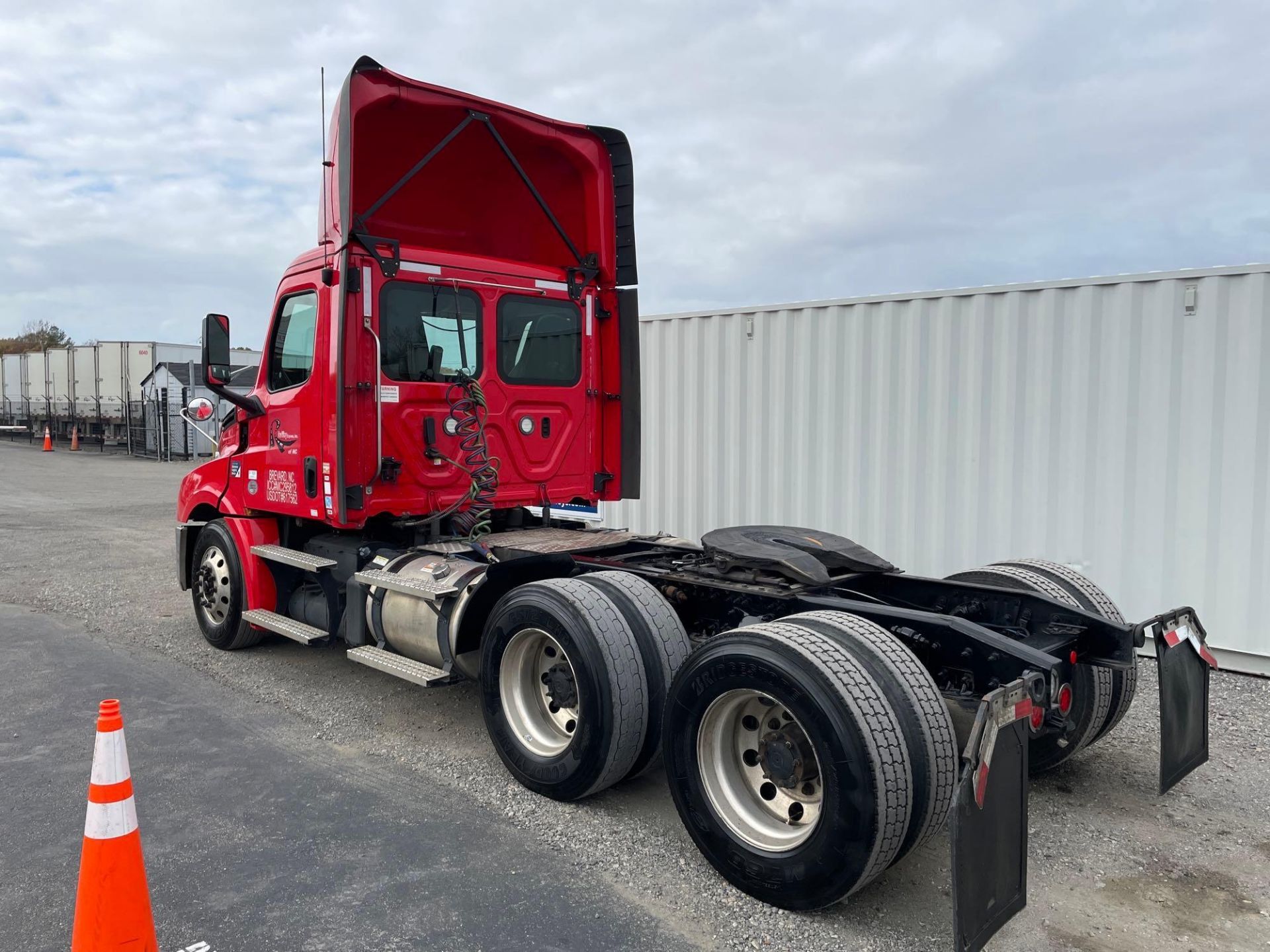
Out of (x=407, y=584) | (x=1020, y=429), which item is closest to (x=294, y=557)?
(x=407, y=584)

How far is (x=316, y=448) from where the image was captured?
18.0 feet

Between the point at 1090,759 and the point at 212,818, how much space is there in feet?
14.0

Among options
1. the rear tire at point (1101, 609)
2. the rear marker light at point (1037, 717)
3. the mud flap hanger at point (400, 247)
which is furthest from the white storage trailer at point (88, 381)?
the rear marker light at point (1037, 717)

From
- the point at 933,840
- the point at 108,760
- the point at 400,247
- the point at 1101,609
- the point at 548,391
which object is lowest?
the point at 933,840

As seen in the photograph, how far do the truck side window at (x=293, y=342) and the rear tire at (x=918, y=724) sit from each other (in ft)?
12.5

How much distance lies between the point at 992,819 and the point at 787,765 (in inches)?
28.2

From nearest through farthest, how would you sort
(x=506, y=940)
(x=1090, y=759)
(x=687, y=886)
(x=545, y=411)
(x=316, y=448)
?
1. (x=506, y=940)
2. (x=687, y=886)
3. (x=1090, y=759)
4. (x=316, y=448)
5. (x=545, y=411)

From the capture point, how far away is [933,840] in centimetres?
382

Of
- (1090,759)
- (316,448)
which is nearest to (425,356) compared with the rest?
(316,448)

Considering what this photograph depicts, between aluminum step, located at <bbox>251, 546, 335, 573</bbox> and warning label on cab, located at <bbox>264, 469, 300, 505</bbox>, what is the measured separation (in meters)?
0.34

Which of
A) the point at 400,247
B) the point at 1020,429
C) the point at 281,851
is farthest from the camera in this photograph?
the point at 1020,429

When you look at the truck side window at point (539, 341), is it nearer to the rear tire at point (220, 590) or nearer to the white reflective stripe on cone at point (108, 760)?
the rear tire at point (220, 590)

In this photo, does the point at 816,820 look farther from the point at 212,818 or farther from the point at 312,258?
the point at 312,258

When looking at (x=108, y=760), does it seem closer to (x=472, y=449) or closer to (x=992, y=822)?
(x=992, y=822)
